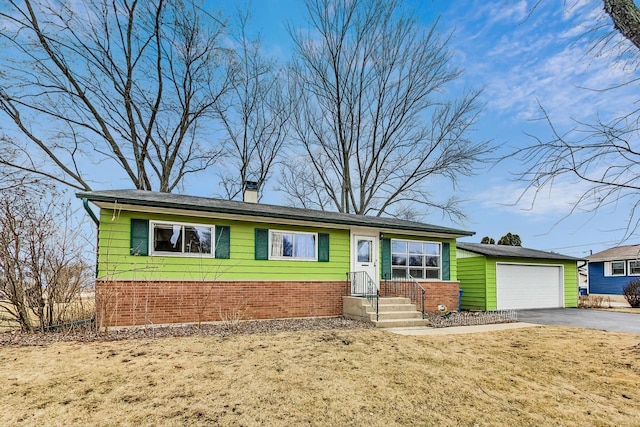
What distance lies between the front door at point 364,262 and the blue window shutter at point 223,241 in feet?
13.1

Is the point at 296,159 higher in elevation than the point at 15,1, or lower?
lower

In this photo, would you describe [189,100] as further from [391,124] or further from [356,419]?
[356,419]

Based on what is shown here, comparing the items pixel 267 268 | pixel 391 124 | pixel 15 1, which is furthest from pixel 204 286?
pixel 391 124

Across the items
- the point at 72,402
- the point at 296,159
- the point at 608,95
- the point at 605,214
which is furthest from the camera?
the point at 296,159

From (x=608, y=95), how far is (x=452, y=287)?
33.3 feet

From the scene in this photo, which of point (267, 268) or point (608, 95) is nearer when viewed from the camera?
point (608, 95)

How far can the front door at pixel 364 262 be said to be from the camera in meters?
11.5

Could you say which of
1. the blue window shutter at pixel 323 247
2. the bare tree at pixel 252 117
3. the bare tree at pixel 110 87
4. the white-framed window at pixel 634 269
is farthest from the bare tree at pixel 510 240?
the bare tree at pixel 110 87

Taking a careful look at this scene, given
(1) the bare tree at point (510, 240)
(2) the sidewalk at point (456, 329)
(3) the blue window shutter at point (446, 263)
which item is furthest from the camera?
(1) the bare tree at point (510, 240)

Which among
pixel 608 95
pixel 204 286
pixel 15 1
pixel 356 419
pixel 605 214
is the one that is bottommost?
pixel 356 419

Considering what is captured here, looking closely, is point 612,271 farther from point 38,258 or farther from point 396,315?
point 38,258

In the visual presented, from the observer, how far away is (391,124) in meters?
21.3

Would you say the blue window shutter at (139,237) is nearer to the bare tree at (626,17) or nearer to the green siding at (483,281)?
the bare tree at (626,17)

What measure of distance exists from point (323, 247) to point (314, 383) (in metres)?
6.23
